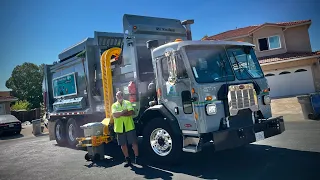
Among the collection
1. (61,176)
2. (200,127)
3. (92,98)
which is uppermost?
(92,98)

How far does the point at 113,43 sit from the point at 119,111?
3.04 meters

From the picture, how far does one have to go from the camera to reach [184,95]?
5.13 metres

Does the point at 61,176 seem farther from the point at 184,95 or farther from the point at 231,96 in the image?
the point at 231,96

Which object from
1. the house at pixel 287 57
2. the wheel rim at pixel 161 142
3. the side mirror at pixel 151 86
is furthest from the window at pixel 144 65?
the house at pixel 287 57

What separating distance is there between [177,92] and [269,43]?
1913 centimetres

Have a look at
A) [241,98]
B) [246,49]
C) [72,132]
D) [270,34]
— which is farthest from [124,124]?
[270,34]

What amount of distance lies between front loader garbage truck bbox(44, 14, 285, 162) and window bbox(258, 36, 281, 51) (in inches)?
646

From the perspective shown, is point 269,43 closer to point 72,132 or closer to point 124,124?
point 72,132

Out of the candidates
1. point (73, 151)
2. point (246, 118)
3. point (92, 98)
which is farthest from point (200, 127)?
point (73, 151)

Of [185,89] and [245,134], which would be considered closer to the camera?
[245,134]

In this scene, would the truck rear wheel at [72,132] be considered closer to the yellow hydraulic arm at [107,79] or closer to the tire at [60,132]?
the tire at [60,132]

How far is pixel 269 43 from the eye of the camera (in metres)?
21.7

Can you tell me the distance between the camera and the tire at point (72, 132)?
870 cm

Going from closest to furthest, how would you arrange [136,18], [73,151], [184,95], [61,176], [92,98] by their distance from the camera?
[184,95], [61,176], [136,18], [92,98], [73,151]
